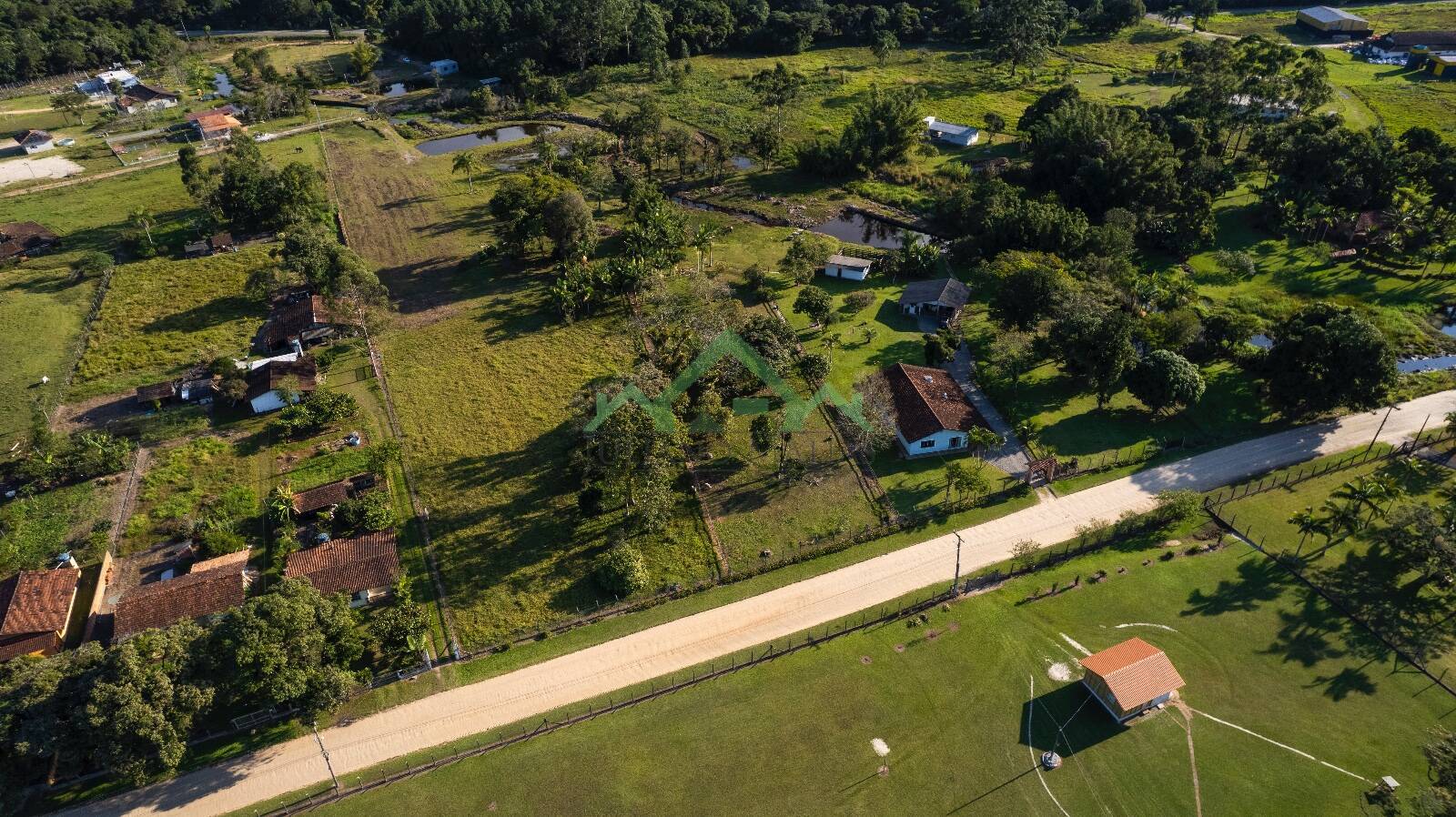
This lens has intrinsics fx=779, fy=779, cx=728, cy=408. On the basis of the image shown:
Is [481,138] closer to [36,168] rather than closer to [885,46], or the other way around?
[36,168]

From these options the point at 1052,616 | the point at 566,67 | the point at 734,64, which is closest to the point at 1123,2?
the point at 734,64

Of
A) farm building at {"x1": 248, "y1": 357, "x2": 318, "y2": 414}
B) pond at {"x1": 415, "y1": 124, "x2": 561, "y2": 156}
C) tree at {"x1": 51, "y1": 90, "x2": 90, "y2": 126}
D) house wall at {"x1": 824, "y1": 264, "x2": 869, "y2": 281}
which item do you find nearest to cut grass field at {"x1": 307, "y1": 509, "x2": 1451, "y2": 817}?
farm building at {"x1": 248, "y1": 357, "x2": 318, "y2": 414}

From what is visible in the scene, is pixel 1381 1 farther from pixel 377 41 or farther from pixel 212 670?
pixel 212 670

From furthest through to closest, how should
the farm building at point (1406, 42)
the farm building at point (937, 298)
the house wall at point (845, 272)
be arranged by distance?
the farm building at point (1406, 42)
the house wall at point (845, 272)
the farm building at point (937, 298)

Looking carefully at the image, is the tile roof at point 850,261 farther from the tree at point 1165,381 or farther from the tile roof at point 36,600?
the tile roof at point 36,600

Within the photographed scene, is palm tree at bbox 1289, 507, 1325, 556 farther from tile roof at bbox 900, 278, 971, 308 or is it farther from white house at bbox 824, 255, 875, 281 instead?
white house at bbox 824, 255, 875, 281

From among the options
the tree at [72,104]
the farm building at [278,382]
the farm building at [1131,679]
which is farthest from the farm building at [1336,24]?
the tree at [72,104]

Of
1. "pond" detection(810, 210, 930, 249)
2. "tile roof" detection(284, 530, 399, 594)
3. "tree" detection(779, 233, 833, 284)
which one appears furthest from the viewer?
"pond" detection(810, 210, 930, 249)
